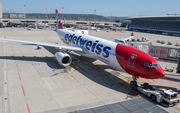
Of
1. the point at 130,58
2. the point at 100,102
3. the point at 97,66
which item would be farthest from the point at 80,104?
the point at 97,66

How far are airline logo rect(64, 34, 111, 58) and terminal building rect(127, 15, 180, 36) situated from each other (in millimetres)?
86922

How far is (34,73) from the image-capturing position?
21453 millimetres

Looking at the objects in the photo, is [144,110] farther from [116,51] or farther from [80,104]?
[116,51]

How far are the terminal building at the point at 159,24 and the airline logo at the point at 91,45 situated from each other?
8692 cm

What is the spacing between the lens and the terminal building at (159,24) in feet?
325

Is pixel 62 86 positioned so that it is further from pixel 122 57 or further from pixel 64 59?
pixel 64 59

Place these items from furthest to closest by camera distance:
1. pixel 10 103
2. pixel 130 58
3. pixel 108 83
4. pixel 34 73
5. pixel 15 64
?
pixel 15 64, pixel 34 73, pixel 108 83, pixel 130 58, pixel 10 103

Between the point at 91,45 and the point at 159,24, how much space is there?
103423mm

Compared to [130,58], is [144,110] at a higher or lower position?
lower

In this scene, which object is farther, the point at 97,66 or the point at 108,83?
the point at 97,66

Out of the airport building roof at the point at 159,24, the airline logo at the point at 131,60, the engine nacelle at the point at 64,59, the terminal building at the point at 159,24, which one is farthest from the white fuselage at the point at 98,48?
the airport building roof at the point at 159,24

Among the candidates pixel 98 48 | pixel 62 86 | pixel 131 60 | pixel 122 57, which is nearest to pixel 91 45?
pixel 98 48

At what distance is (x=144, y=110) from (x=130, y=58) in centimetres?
868

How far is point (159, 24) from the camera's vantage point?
4375 inches
